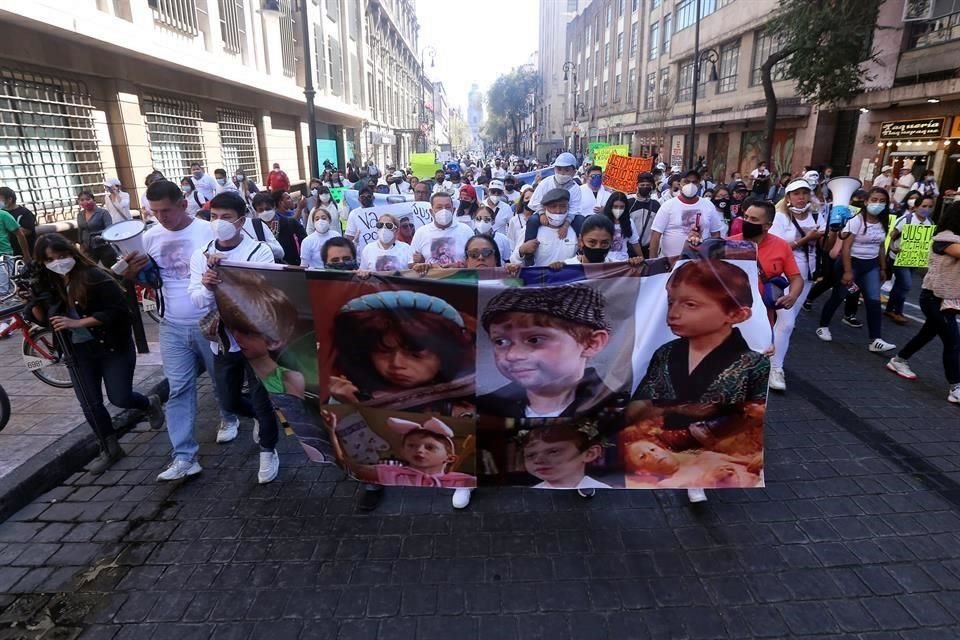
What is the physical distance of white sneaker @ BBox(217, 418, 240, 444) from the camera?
4629 mm

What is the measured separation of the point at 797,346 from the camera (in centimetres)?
683

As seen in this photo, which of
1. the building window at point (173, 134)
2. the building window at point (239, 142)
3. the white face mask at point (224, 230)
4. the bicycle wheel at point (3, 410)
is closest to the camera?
the white face mask at point (224, 230)

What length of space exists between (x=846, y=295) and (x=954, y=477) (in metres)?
4.11

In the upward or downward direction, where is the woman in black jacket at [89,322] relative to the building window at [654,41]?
downward

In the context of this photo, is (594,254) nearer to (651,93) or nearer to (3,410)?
(3,410)

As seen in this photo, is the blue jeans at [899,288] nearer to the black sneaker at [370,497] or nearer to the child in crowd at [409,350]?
the child in crowd at [409,350]

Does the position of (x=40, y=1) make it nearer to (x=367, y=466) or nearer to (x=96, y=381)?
(x=96, y=381)

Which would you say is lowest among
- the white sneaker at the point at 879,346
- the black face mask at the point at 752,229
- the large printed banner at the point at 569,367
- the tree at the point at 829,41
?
the white sneaker at the point at 879,346

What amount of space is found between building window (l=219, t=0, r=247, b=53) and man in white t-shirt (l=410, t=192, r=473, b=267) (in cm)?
1451

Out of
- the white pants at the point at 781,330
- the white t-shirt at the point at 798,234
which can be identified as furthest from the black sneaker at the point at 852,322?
the white pants at the point at 781,330

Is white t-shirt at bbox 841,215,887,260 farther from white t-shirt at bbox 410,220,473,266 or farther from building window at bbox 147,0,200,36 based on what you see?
building window at bbox 147,0,200,36

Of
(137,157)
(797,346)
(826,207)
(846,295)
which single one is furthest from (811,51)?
(137,157)

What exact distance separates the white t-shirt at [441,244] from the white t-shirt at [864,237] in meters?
4.35

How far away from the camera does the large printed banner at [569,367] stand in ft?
11.0
